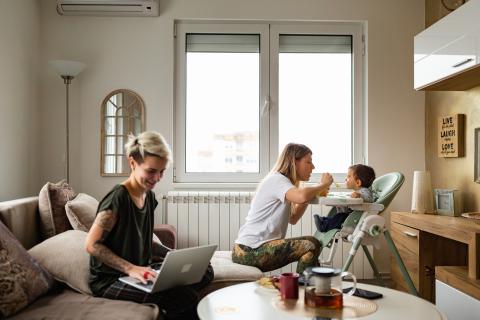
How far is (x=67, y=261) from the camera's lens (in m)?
2.32

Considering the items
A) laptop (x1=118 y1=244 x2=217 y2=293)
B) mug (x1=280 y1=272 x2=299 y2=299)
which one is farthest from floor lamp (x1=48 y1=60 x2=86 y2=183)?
mug (x1=280 y1=272 x2=299 y2=299)

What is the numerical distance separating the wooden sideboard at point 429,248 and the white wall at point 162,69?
25.5 inches

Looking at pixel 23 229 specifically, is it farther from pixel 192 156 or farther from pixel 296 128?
pixel 296 128

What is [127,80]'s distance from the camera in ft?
13.8

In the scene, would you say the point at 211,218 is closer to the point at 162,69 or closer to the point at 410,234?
the point at 162,69

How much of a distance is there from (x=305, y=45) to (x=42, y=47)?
2.14m

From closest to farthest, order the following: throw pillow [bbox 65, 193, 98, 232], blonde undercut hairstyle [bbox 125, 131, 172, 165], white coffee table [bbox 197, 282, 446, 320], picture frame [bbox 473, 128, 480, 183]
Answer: white coffee table [bbox 197, 282, 446, 320] < blonde undercut hairstyle [bbox 125, 131, 172, 165] < throw pillow [bbox 65, 193, 98, 232] < picture frame [bbox 473, 128, 480, 183]

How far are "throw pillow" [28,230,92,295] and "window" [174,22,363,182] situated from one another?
193 centimetres

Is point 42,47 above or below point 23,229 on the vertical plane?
above

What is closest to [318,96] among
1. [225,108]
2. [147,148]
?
[225,108]

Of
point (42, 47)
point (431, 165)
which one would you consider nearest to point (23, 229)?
point (42, 47)

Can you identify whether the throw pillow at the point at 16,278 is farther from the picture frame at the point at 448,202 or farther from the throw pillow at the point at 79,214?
the picture frame at the point at 448,202

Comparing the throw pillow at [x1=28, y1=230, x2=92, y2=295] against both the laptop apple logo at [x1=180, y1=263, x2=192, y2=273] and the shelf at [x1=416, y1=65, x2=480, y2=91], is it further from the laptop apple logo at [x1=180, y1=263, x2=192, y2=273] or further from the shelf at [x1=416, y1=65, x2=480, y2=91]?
the shelf at [x1=416, y1=65, x2=480, y2=91]

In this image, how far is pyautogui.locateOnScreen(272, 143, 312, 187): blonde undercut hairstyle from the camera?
301 cm
